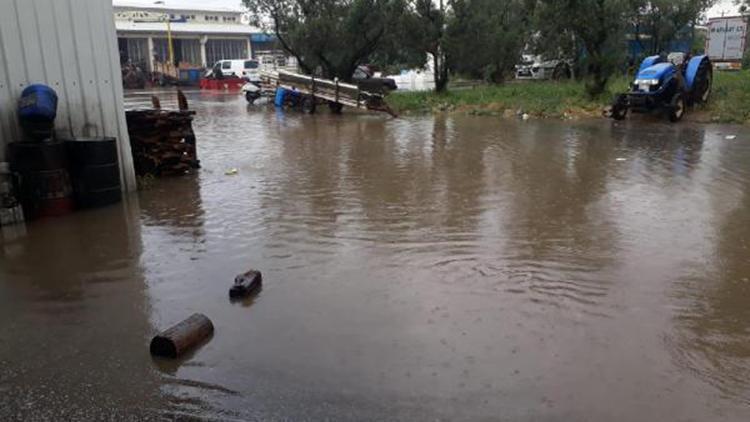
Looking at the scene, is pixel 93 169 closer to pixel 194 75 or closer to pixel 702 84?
pixel 702 84

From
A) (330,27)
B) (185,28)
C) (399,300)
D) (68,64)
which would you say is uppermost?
(185,28)

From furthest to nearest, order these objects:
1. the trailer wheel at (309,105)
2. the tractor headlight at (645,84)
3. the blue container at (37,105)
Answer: the trailer wheel at (309,105), the tractor headlight at (645,84), the blue container at (37,105)

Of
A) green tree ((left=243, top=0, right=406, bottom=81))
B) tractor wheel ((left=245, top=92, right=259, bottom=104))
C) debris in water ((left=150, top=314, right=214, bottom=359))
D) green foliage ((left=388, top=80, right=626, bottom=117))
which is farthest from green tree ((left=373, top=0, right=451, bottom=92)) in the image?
debris in water ((left=150, top=314, right=214, bottom=359))

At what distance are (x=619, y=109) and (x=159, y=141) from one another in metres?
12.7

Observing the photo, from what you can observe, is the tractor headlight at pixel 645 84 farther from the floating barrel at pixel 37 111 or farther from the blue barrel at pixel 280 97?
the floating barrel at pixel 37 111

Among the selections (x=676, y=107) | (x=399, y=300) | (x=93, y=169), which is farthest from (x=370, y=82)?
(x=399, y=300)

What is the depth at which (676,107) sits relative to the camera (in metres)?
16.6

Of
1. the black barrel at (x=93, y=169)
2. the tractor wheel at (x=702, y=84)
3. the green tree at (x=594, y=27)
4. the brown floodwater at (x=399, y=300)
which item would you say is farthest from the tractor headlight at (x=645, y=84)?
the black barrel at (x=93, y=169)

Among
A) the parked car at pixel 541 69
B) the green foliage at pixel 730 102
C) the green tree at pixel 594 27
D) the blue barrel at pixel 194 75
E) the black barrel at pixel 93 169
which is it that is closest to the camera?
the black barrel at pixel 93 169

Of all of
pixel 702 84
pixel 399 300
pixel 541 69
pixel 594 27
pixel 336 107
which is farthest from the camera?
pixel 541 69

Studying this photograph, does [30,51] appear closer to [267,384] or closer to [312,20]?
[267,384]

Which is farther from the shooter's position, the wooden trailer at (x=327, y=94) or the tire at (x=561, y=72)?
the tire at (x=561, y=72)

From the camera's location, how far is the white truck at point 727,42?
31.8 m

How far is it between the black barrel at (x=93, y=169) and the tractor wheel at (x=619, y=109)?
1373 cm
